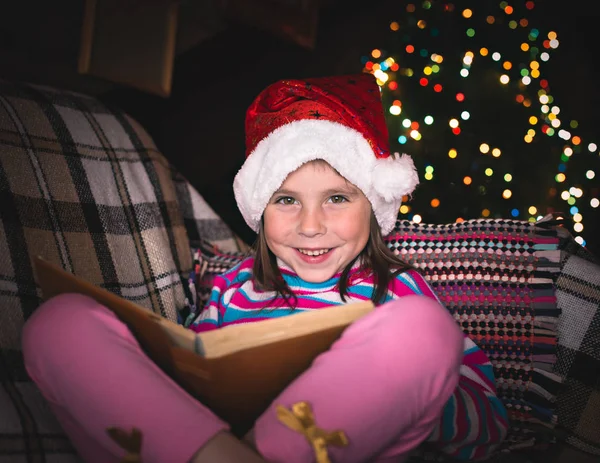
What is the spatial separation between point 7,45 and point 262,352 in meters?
1.97

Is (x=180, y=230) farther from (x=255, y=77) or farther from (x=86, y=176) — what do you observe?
(x=255, y=77)

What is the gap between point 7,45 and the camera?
1999 millimetres

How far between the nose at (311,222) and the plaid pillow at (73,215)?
0.39 m

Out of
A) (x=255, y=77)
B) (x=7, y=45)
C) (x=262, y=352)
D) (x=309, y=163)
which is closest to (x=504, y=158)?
(x=309, y=163)

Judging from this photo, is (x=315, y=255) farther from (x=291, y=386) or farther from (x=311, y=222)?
(x=291, y=386)

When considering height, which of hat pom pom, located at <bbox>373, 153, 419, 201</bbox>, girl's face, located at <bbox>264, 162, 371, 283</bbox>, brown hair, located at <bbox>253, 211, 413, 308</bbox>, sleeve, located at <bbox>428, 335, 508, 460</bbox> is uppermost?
hat pom pom, located at <bbox>373, 153, 419, 201</bbox>

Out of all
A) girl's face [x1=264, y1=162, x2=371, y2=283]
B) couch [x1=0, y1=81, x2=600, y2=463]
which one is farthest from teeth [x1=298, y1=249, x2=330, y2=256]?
couch [x1=0, y1=81, x2=600, y2=463]

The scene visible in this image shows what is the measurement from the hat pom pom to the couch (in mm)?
228

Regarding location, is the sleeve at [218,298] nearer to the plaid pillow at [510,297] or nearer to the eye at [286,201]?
the eye at [286,201]

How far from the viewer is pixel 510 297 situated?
40.0 inches

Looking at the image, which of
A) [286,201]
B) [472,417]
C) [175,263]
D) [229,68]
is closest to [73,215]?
[175,263]

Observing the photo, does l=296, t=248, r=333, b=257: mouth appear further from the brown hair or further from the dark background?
the dark background

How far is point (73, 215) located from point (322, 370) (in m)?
0.67

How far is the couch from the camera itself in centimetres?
93
